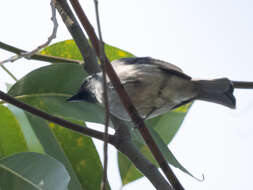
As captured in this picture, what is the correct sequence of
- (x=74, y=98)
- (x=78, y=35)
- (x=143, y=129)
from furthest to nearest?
1. (x=74, y=98)
2. (x=78, y=35)
3. (x=143, y=129)

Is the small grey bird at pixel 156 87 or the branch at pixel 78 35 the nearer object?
the branch at pixel 78 35

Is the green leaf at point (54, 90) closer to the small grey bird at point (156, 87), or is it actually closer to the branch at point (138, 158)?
the small grey bird at point (156, 87)

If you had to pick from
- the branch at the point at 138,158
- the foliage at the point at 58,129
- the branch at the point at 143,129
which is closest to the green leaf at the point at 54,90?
the foliage at the point at 58,129

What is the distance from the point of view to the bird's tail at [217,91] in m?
3.13

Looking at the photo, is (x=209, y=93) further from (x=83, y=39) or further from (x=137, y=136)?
(x=83, y=39)

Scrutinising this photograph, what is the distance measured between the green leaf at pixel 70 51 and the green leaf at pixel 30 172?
953 millimetres

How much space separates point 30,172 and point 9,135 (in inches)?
20.9

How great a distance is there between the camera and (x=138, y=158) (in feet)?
8.38

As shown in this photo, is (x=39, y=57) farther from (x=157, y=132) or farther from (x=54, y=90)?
(x=157, y=132)

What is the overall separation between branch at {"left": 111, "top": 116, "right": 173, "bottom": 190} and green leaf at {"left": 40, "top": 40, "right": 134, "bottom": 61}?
1038mm

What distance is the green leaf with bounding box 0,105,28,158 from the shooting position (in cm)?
337

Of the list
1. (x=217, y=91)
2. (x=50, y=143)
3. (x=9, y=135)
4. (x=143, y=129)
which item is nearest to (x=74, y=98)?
(x=50, y=143)

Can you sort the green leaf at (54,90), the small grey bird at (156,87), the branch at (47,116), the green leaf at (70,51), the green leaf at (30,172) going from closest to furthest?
the branch at (47,116) → the green leaf at (30,172) → the green leaf at (54,90) → the small grey bird at (156,87) → the green leaf at (70,51)

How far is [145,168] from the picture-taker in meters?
2.50
